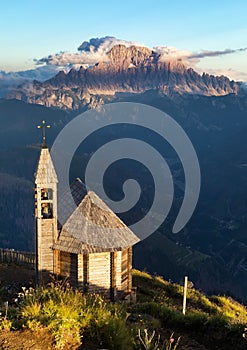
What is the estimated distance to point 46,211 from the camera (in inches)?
1005

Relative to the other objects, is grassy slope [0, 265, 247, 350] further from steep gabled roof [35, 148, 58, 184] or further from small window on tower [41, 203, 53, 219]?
small window on tower [41, 203, 53, 219]

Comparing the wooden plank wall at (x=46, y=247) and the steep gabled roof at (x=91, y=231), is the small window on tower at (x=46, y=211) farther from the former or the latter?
the steep gabled roof at (x=91, y=231)

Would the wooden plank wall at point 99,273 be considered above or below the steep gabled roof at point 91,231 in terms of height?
below

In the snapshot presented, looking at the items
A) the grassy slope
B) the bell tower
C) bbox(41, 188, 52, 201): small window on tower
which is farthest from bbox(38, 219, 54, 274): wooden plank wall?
the grassy slope

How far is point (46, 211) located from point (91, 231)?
3136 mm

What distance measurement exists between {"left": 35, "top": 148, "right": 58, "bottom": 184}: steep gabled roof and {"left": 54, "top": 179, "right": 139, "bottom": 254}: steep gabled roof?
3.12 meters

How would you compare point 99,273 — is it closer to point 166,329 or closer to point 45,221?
point 45,221

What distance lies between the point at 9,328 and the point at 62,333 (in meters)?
1.08

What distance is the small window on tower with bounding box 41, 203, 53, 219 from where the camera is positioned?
80.2ft

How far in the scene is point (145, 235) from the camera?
18250 centimetres

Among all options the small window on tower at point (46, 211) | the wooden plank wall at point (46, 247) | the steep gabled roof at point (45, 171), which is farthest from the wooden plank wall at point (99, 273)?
the steep gabled roof at point (45, 171)

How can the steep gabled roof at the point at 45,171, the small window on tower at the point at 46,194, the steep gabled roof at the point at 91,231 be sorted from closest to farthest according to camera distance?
the steep gabled roof at the point at 45,171
the steep gabled roof at the point at 91,231
the small window on tower at the point at 46,194

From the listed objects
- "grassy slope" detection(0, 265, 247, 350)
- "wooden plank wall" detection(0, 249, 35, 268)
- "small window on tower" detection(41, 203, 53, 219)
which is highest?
"grassy slope" detection(0, 265, 247, 350)

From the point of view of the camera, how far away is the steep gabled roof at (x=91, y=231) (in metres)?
24.2
